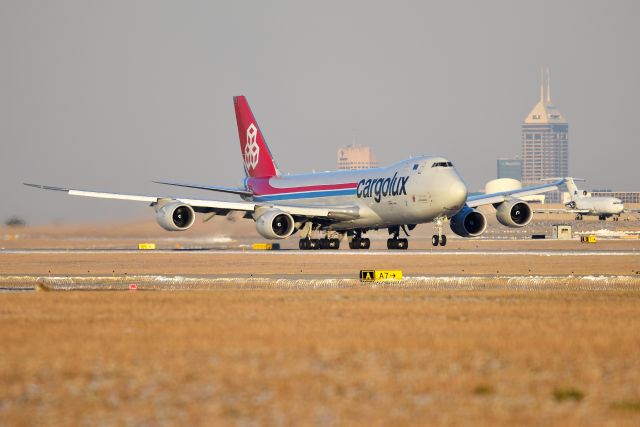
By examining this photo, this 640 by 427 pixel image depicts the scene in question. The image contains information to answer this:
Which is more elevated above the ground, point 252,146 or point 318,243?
point 252,146

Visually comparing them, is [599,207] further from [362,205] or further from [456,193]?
[456,193]

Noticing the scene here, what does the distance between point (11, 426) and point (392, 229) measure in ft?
178

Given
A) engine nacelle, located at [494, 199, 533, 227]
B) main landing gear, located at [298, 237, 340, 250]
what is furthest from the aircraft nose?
main landing gear, located at [298, 237, 340, 250]

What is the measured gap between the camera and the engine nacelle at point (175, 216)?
59.3 meters

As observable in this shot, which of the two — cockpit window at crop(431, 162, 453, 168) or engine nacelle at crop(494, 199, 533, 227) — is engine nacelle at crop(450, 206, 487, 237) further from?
cockpit window at crop(431, 162, 453, 168)

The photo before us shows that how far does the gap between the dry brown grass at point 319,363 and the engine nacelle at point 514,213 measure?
39.6 meters

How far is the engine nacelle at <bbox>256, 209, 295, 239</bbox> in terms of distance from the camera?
194ft

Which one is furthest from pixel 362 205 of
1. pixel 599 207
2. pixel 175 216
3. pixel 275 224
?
pixel 599 207

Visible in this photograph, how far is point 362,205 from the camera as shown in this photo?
62.6 meters

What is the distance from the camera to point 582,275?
122ft

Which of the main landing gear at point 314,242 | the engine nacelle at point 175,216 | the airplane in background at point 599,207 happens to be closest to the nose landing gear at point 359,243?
the main landing gear at point 314,242

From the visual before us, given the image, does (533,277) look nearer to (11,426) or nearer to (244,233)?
(11,426)

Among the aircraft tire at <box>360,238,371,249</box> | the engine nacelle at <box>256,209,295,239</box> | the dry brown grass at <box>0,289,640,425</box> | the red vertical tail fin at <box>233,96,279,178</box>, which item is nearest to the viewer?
the dry brown grass at <box>0,289,640,425</box>

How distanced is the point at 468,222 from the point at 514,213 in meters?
2.74
